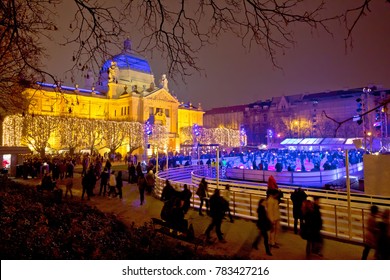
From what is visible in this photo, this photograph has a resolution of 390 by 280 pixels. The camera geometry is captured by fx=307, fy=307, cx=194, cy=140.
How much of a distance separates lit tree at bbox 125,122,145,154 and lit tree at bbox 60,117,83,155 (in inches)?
327

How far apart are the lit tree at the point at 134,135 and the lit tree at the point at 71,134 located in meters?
8.29

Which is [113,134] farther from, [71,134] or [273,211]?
[273,211]

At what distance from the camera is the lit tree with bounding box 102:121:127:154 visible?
154 ft

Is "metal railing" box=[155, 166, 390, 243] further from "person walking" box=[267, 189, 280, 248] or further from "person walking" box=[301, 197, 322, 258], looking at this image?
"person walking" box=[267, 189, 280, 248]

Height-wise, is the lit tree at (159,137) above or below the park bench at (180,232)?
above

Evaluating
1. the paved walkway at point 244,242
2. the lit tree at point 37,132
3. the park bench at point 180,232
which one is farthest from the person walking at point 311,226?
the lit tree at point 37,132

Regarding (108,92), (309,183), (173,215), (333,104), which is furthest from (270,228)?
(333,104)

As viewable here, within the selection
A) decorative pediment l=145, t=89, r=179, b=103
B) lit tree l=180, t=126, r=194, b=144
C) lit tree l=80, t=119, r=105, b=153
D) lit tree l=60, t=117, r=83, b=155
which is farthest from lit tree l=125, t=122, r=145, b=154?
lit tree l=180, t=126, r=194, b=144

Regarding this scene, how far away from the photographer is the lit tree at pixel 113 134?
47.0m

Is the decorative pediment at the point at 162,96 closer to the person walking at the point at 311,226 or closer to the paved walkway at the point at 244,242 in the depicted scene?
the paved walkway at the point at 244,242

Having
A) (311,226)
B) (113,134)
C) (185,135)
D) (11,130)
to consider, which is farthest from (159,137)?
(311,226)

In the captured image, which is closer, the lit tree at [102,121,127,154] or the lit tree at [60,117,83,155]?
the lit tree at [60,117,83,155]

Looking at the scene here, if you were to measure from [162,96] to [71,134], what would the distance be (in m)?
32.3
